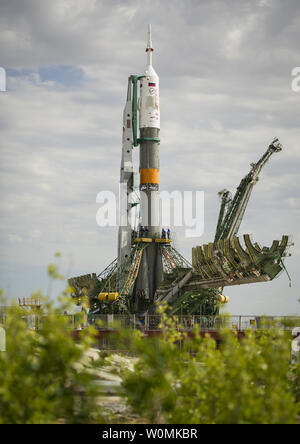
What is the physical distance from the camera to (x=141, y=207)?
67375 mm

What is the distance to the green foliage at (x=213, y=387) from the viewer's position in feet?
55.5

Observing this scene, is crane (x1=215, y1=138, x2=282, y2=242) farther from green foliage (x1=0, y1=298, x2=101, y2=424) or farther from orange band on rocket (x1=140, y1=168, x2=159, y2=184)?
green foliage (x1=0, y1=298, x2=101, y2=424)

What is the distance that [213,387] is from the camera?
18.3 m

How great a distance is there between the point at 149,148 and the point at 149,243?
10325mm

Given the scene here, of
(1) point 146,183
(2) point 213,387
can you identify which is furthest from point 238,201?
(2) point 213,387

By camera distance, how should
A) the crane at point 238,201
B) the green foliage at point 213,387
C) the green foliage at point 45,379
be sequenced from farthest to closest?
the crane at point 238,201, the green foliage at point 213,387, the green foliage at point 45,379

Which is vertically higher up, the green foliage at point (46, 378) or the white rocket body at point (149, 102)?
the white rocket body at point (149, 102)

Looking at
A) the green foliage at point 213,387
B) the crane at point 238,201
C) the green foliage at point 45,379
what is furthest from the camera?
the crane at point 238,201

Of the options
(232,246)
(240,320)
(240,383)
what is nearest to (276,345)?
(240,383)

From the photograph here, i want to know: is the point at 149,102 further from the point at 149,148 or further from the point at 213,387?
the point at 213,387

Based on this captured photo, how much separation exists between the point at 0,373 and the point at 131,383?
4.92 m

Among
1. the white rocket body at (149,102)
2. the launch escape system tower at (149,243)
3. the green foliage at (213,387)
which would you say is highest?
the white rocket body at (149,102)

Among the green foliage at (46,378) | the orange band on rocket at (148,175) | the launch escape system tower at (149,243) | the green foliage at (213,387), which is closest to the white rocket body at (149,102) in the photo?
the launch escape system tower at (149,243)

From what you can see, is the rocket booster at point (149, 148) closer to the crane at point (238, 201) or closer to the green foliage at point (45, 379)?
the crane at point (238, 201)
